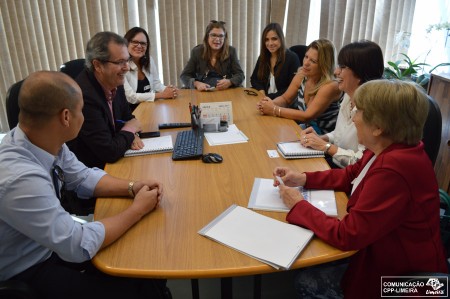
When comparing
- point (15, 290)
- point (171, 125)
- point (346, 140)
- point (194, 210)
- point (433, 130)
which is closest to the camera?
point (15, 290)

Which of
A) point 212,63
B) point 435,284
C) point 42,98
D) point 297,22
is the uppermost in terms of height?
point 297,22

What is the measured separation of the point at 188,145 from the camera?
1711mm

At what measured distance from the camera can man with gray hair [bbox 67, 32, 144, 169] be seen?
1.56m

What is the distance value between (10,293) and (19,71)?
3.37 meters

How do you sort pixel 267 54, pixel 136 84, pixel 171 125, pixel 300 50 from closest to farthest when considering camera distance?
pixel 171 125 < pixel 136 84 < pixel 267 54 < pixel 300 50

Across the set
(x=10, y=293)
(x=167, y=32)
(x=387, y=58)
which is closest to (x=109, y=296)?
(x=10, y=293)

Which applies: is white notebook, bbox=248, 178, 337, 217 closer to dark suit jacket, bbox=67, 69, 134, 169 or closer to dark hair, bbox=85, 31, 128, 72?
dark suit jacket, bbox=67, 69, 134, 169

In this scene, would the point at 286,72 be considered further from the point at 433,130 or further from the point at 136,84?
the point at 433,130

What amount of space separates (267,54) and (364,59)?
5.65ft

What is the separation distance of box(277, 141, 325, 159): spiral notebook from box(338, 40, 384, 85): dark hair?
461mm

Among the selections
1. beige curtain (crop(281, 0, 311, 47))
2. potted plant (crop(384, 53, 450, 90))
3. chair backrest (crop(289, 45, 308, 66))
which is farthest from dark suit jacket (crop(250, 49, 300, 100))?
potted plant (crop(384, 53, 450, 90))

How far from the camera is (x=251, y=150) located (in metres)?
1.70

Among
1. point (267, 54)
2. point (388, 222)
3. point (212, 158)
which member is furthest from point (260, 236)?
point (267, 54)

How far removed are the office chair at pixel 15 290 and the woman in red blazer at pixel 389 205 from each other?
2.56 feet
